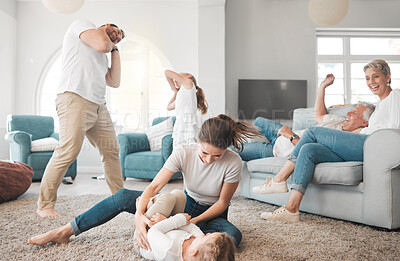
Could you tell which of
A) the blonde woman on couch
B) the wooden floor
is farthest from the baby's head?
the wooden floor

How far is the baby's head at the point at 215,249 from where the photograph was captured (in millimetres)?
1013

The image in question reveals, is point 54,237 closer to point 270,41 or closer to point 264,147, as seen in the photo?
point 264,147

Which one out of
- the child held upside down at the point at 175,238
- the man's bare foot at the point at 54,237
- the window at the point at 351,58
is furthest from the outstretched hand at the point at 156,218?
the window at the point at 351,58

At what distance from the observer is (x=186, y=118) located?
2.65 metres

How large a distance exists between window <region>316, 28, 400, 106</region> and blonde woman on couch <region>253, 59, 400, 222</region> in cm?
355

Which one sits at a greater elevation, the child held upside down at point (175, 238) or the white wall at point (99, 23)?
the white wall at point (99, 23)

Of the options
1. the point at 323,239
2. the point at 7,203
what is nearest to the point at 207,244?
the point at 323,239

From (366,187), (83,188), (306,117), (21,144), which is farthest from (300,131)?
(21,144)

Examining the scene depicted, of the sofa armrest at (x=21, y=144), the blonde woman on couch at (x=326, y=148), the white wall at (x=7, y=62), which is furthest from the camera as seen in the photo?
the white wall at (x=7, y=62)

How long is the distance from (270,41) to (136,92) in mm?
2488

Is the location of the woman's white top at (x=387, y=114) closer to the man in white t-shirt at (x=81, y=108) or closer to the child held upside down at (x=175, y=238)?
the child held upside down at (x=175, y=238)

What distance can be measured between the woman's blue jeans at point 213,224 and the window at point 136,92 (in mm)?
4169

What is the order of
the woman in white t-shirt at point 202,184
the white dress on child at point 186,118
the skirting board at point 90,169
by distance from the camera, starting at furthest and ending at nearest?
1. the skirting board at point 90,169
2. the white dress on child at point 186,118
3. the woman in white t-shirt at point 202,184

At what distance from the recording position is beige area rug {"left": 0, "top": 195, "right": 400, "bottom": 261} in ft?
4.71
